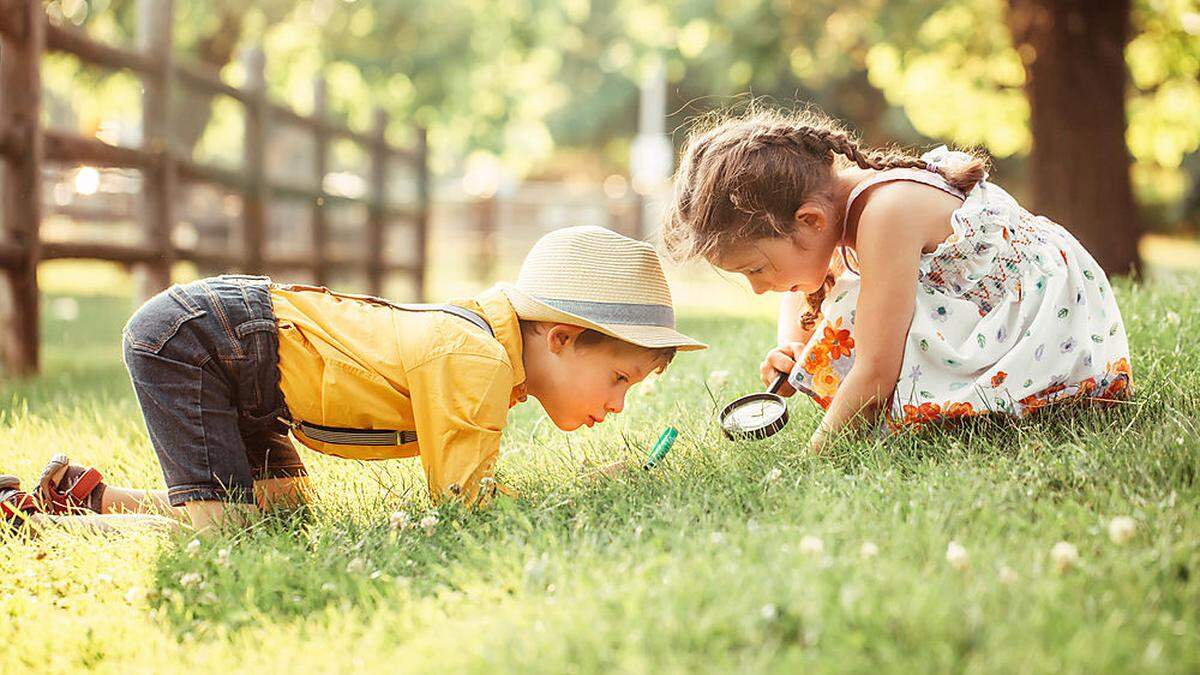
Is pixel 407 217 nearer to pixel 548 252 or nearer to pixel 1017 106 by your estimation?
pixel 1017 106

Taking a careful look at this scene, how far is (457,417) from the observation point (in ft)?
8.71

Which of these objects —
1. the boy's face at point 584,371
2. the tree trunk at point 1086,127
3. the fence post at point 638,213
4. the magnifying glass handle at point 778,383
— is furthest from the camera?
the fence post at point 638,213

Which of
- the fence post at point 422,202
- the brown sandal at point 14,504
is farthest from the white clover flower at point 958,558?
the fence post at point 422,202

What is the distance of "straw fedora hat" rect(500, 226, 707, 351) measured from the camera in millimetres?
2857

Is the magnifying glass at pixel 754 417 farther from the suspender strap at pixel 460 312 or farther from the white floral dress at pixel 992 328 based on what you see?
the suspender strap at pixel 460 312

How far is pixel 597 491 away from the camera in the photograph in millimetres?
2662

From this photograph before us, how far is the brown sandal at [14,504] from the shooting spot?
284cm

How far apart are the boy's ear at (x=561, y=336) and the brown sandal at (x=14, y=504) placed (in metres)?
1.32

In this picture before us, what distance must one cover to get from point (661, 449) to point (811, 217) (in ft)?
2.32

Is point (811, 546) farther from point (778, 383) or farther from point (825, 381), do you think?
point (778, 383)

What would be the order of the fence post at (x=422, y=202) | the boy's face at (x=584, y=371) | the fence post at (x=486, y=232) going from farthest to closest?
1. the fence post at (x=486, y=232)
2. the fence post at (x=422, y=202)
3. the boy's face at (x=584, y=371)

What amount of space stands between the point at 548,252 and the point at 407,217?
31.8 ft

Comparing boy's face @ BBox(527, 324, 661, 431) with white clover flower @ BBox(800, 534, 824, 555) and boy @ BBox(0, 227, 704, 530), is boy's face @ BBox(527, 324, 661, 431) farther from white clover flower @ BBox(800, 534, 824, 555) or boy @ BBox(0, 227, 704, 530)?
white clover flower @ BBox(800, 534, 824, 555)

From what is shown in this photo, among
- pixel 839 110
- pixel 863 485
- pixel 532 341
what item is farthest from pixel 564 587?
pixel 839 110
